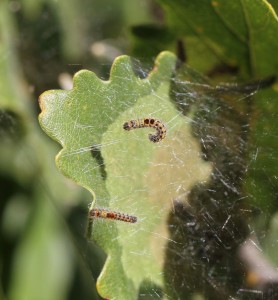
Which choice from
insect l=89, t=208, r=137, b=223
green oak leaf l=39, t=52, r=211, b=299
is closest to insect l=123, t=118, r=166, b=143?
green oak leaf l=39, t=52, r=211, b=299

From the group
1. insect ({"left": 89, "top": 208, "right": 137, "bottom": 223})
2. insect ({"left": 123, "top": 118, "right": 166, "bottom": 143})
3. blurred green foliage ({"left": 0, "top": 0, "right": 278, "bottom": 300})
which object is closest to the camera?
insect ({"left": 89, "top": 208, "right": 137, "bottom": 223})

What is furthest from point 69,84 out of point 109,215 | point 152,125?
point 109,215

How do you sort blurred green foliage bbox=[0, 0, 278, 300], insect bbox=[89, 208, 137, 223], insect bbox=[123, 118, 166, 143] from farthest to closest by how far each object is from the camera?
blurred green foliage bbox=[0, 0, 278, 300], insect bbox=[123, 118, 166, 143], insect bbox=[89, 208, 137, 223]

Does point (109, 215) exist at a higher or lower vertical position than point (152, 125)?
lower

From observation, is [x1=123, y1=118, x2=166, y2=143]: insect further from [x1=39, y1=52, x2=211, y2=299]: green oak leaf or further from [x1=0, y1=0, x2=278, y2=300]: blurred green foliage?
[x1=0, y1=0, x2=278, y2=300]: blurred green foliage

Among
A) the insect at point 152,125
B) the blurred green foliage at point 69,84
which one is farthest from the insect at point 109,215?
the blurred green foliage at point 69,84

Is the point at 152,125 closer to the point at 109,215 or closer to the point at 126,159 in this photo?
the point at 126,159

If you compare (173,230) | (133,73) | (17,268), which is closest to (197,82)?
(133,73)

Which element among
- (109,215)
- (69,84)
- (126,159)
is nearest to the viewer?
(109,215)
